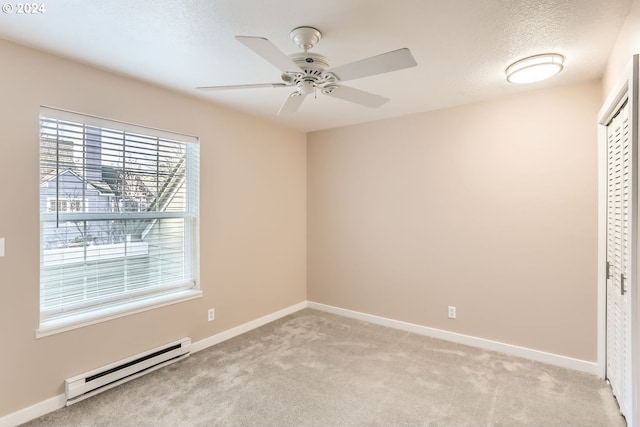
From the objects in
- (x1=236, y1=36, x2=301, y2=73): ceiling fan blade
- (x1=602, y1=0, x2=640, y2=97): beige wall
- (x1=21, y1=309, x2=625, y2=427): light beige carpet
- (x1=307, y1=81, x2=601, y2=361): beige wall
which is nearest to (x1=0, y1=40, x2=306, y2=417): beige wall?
(x1=21, y1=309, x2=625, y2=427): light beige carpet

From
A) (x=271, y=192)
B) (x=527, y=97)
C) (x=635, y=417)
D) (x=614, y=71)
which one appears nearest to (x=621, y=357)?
(x=635, y=417)

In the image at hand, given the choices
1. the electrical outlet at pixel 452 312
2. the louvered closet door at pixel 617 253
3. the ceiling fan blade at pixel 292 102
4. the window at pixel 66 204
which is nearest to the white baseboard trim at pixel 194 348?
the window at pixel 66 204

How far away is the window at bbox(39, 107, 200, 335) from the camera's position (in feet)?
7.48

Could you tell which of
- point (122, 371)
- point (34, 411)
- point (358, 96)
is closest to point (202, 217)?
point (122, 371)

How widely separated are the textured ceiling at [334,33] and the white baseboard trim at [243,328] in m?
2.42

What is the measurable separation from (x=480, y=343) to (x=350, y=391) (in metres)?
1.55

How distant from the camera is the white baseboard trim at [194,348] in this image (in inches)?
81.0

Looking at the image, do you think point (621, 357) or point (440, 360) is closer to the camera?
point (621, 357)

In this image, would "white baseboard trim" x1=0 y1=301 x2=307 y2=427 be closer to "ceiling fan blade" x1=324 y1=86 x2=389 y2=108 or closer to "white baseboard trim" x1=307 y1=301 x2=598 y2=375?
"white baseboard trim" x1=307 y1=301 x2=598 y2=375

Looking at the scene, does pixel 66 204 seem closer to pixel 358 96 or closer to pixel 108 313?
pixel 108 313

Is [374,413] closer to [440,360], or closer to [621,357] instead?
[440,360]

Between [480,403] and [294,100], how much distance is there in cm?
249

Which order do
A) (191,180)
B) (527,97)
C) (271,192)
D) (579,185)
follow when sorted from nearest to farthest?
1. (579,185)
2. (527,97)
3. (191,180)
4. (271,192)

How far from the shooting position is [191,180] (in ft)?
10.4
